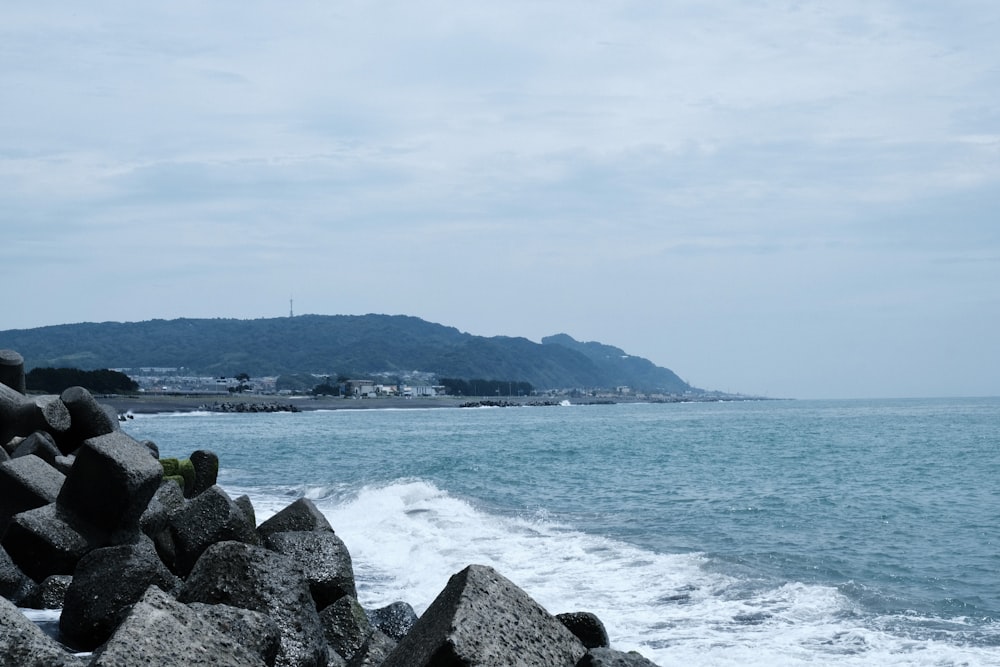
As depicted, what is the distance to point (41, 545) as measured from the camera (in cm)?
1041

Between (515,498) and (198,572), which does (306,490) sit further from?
(198,572)

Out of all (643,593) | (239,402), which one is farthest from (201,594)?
(239,402)

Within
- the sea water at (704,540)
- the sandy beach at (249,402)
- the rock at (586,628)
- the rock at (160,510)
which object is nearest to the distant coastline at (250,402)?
the sandy beach at (249,402)

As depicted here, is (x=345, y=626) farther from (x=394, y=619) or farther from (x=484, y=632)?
(x=484, y=632)

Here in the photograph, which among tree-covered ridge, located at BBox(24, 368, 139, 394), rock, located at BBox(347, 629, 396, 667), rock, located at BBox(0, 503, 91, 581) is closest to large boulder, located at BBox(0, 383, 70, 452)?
rock, located at BBox(0, 503, 91, 581)

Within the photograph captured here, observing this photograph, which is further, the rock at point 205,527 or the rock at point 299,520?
the rock at point 299,520

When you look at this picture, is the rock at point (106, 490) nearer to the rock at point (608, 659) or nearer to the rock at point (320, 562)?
the rock at point (320, 562)

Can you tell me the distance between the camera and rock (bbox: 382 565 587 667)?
5668 millimetres

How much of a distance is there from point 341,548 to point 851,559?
9920 mm

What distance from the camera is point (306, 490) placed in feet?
89.1

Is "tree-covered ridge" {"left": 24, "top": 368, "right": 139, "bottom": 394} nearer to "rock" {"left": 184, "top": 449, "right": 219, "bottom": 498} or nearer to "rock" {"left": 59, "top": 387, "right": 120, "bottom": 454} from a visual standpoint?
"rock" {"left": 184, "top": 449, "right": 219, "bottom": 498}

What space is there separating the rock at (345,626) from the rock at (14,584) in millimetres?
3024

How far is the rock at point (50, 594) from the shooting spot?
31.6 feet

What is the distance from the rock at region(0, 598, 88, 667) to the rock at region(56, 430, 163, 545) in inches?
197
